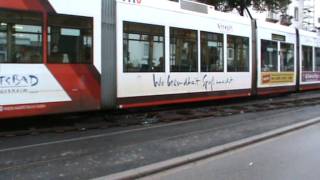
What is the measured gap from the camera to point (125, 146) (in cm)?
1024

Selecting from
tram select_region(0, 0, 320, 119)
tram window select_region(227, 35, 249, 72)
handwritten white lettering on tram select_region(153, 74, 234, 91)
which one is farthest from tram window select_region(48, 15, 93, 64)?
tram window select_region(227, 35, 249, 72)

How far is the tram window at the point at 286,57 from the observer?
24.1m

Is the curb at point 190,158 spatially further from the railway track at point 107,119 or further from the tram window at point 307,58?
the tram window at point 307,58

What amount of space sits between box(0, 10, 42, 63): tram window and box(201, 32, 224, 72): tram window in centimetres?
689

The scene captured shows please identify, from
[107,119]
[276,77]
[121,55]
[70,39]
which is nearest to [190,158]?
[70,39]

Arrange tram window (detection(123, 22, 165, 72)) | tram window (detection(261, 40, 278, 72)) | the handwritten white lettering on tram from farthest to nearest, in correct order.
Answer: tram window (detection(261, 40, 278, 72)) → the handwritten white lettering on tram → tram window (detection(123, 22, 165, 72))

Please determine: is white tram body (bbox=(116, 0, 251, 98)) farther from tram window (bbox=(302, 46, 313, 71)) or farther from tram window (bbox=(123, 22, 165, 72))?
tram window (bbox=(302, 46, 313, 71))

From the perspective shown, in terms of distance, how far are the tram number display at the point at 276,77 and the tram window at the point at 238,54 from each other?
164cm

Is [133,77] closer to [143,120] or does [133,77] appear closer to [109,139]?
[143,120]

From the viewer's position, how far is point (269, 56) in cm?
2288

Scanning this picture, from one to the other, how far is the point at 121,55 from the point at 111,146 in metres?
4.95

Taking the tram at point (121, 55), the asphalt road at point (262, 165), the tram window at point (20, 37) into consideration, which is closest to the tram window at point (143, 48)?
the tram at point (121, 55)

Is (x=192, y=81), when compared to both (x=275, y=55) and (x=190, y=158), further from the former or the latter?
(x=190, y=158)

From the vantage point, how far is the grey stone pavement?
322 inches
